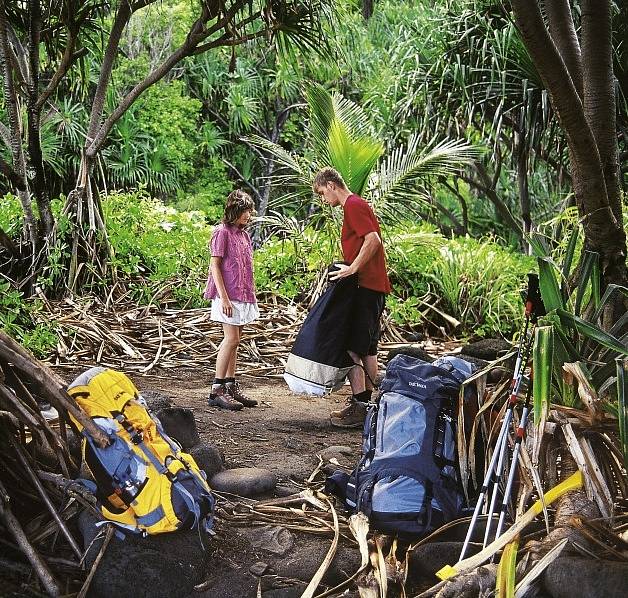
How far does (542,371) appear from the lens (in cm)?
289

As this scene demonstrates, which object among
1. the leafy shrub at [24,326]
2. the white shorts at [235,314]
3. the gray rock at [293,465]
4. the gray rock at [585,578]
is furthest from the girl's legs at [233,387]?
the gray rock at [585,578]

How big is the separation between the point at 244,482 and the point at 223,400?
1.73 m

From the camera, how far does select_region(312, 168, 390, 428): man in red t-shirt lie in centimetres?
506

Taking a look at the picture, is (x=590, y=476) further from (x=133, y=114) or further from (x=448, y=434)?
(x=133, y=114)

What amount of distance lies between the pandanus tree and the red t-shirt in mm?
3010

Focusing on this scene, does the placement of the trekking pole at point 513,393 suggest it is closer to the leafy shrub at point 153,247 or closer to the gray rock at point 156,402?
the gray rock at point 156,402

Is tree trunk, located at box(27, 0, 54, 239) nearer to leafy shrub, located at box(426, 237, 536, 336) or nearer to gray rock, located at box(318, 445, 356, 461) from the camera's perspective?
leafy shrub, located at box(426, 237, 536, 336)

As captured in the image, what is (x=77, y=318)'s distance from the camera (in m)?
7.45

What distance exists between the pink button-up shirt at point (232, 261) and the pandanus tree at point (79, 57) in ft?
8.66

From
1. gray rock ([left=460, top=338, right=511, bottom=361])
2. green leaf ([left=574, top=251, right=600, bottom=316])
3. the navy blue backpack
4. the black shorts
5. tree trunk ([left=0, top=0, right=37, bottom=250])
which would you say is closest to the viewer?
the navy blue backpack

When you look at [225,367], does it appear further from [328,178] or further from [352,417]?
[328,178]

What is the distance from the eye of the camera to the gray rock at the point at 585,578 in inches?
98.0

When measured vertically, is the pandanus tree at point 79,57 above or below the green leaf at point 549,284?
above

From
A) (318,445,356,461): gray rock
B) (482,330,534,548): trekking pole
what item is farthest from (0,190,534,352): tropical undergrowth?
(482,330,534,548): trekking pole
